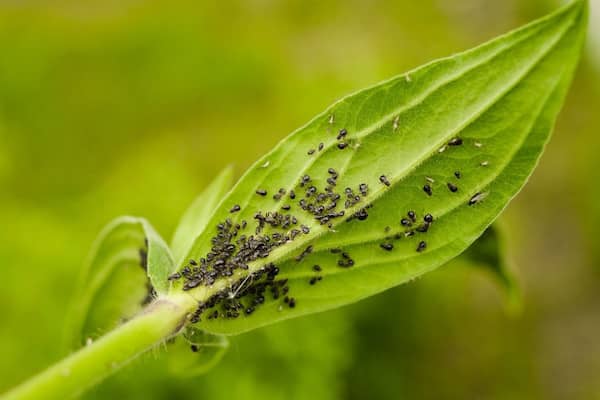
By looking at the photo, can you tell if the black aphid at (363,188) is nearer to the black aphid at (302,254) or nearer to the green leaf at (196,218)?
the black aphid at (302,254)

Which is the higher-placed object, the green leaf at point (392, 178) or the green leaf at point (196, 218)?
the green leaf at point (196, 218)

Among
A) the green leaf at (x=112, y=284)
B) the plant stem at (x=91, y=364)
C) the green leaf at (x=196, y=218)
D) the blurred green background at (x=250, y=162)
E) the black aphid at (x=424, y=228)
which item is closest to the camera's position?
the plant stem at (x=91, y=364)

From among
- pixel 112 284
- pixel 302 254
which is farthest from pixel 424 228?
pixel 112 284

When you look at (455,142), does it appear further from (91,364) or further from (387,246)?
(91,364)

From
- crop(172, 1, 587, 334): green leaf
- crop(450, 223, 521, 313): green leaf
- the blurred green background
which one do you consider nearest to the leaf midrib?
crop(172, 1, 587, 334): green leaf

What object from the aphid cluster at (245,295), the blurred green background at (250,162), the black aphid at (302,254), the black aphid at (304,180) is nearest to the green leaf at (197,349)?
the aphid cluster at (245,295)

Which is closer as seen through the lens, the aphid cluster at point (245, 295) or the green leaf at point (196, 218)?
the aphid cluster at point (245, 295)

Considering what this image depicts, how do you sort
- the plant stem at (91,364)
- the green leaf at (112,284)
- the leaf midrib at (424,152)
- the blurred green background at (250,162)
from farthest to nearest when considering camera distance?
the blurred green background at (250,162)
the green leaf at (112,284)
the leaf midrib at (424,152)
the plant stem at (91,364)

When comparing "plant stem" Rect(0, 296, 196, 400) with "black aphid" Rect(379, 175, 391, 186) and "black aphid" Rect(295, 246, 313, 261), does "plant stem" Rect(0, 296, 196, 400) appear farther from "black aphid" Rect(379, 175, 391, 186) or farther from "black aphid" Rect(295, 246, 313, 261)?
"black aphid" Rect(379, 175, 391, 186)
